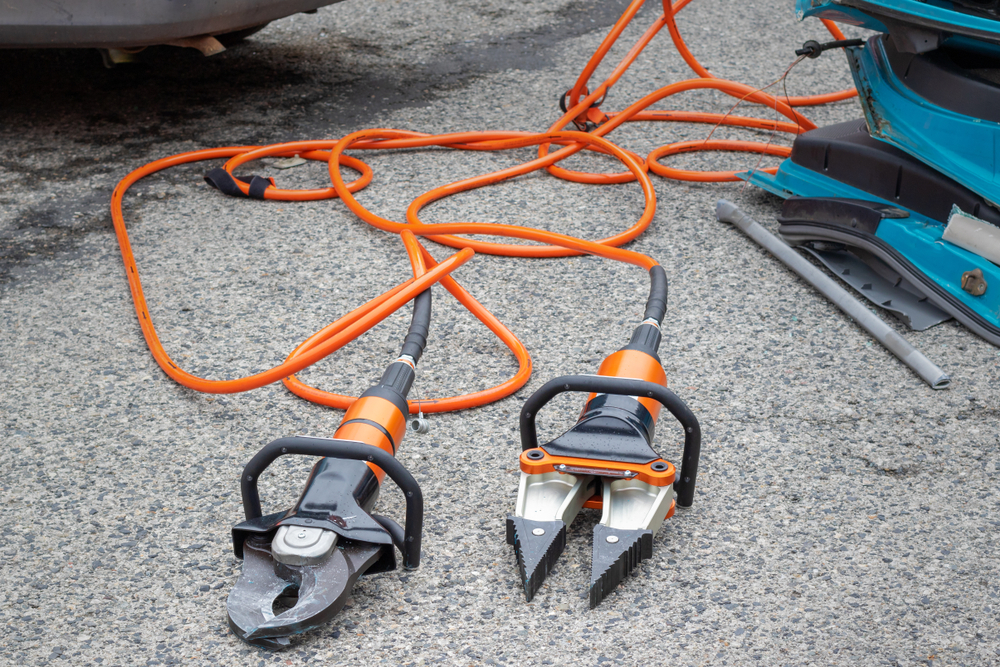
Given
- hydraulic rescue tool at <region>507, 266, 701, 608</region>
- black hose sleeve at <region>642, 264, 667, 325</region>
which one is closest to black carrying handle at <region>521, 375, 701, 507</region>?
hydraulic rescue tool at <region>507, 266, 701, 608</region>

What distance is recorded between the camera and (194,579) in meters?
1.32

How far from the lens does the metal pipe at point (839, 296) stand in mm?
1806

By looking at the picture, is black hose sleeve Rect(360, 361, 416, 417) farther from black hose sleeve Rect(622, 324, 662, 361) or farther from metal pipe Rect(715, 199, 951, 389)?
metal pipe Rect(715, 199, 951, 389)

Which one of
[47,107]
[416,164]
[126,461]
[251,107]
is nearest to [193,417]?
[126,461]

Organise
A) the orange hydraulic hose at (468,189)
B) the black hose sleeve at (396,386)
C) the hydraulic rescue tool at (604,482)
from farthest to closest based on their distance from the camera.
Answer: the orange hydraulic hose at (468,189) → the black hose sleeve at (396,386) → the hydraulic rescue tool at (604,482)

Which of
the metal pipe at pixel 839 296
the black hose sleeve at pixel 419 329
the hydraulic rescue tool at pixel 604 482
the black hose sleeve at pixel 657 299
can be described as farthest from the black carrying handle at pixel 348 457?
the metal pipe at pixel 839 296

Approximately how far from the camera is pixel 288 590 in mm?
1230

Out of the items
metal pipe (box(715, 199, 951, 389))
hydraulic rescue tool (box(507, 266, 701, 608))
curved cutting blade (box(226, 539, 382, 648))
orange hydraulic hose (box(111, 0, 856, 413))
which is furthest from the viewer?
metal pipe (box(715, 199, 951, 389))

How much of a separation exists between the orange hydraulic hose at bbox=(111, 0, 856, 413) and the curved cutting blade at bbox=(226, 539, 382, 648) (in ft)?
1.56

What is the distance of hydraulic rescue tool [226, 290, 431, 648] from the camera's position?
3.81 feet

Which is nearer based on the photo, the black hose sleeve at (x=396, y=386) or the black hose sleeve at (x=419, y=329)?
the black hose sleeve at (x=396, y=386)

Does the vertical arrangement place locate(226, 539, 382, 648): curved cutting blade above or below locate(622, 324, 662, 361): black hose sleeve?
below

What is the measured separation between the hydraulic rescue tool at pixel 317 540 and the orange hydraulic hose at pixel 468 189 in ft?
1.24

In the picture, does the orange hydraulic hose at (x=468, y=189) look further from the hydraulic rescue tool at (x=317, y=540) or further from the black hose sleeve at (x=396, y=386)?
the hydraulic rescue tool at (x=317, y=540)
